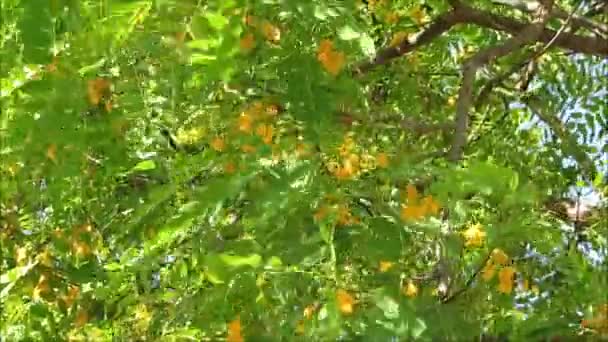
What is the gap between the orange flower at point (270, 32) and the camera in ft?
6.82

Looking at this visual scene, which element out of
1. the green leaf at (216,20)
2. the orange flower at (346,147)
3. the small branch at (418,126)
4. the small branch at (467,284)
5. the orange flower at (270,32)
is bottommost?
the small branch at (418,126)

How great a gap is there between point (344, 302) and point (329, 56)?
1.89 feet

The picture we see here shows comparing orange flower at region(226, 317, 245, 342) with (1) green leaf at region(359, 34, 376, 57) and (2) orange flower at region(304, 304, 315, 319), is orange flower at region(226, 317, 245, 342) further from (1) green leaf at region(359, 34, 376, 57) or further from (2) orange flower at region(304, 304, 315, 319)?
(1) green leaf at region(359, 34, 376, 57)

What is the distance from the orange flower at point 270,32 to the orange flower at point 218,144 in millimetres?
365

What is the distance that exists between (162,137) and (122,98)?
0.26 m

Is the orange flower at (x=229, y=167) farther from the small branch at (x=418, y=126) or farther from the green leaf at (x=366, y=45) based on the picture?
the small branch at (x=418, y=126)

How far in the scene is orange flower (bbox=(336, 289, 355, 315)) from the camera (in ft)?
6.46

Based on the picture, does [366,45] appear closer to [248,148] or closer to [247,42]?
[247,42]

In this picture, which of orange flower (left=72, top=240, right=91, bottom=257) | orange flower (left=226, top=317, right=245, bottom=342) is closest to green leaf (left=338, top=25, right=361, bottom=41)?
orange flower (left=226, top=317, right=245, bottom=342)

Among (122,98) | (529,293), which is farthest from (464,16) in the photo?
(122,98)

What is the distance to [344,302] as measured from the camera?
6.51 feet

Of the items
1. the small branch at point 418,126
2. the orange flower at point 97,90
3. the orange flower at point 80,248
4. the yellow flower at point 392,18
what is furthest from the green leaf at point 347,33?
the yellow flower at point 392,18

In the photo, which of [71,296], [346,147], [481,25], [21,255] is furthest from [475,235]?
[21,255]

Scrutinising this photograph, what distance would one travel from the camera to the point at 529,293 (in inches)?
102
